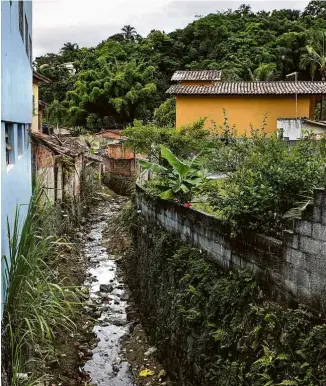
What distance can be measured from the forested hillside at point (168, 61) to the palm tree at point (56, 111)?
2.8 inches

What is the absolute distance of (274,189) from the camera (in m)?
5.65

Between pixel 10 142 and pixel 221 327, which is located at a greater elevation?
pixel 10 142

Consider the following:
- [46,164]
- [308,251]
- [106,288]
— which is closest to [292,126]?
[46,164]

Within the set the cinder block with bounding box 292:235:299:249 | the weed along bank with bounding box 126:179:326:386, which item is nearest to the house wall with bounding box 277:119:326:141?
the weed along bank with bounding box 126:179:326:386

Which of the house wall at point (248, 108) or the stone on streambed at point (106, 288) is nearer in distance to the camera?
the stone on streambed at point (106, 288)

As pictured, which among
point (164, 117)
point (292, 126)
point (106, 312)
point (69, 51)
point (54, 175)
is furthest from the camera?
point (69, 51)

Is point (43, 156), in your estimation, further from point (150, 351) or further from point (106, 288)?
point (150, 351)

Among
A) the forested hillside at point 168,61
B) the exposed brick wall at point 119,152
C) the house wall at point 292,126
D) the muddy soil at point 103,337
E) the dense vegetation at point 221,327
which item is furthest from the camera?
the forested hillside at point 168,61

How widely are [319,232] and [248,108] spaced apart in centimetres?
1739

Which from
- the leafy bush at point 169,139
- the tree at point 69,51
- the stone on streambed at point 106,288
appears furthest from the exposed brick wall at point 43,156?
the tree at point 69,51

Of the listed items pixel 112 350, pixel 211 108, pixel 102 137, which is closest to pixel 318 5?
pixel 102 137

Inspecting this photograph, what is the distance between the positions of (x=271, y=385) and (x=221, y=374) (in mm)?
1245

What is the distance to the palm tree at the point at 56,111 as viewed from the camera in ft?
136

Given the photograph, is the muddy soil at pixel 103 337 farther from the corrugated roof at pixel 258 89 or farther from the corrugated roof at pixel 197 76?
the corrugated roof at pixel 197 76
